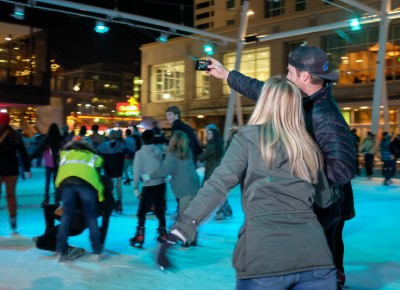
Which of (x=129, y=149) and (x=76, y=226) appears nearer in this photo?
(x=76, y=226)

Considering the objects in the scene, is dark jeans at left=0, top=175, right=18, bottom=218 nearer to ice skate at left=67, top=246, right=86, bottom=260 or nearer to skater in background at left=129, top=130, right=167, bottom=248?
skater in background at left=129, top=130, right=167, bottom=248

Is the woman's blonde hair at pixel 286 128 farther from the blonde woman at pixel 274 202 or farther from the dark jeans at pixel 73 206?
the dark jeans at pixel 73 206

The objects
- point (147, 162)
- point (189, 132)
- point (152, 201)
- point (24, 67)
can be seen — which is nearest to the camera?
point (152, 201)

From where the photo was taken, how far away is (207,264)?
5875 mm

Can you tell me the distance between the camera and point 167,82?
4375cm

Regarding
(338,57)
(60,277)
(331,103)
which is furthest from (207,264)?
(338,57)

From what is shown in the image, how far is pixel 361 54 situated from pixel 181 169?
1031 inches

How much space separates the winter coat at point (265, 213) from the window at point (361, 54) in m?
28.5

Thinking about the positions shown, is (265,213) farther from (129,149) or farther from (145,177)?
(129,149)

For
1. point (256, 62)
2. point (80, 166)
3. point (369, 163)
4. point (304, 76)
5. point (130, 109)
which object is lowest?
point (369, 163)

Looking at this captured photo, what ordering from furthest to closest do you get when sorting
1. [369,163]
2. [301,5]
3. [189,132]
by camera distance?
[301,5] < [369,163] < [189,132]

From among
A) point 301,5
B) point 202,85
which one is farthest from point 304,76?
point 202,85

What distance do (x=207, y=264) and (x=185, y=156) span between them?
162 cm

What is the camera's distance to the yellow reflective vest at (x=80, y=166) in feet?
19.2
